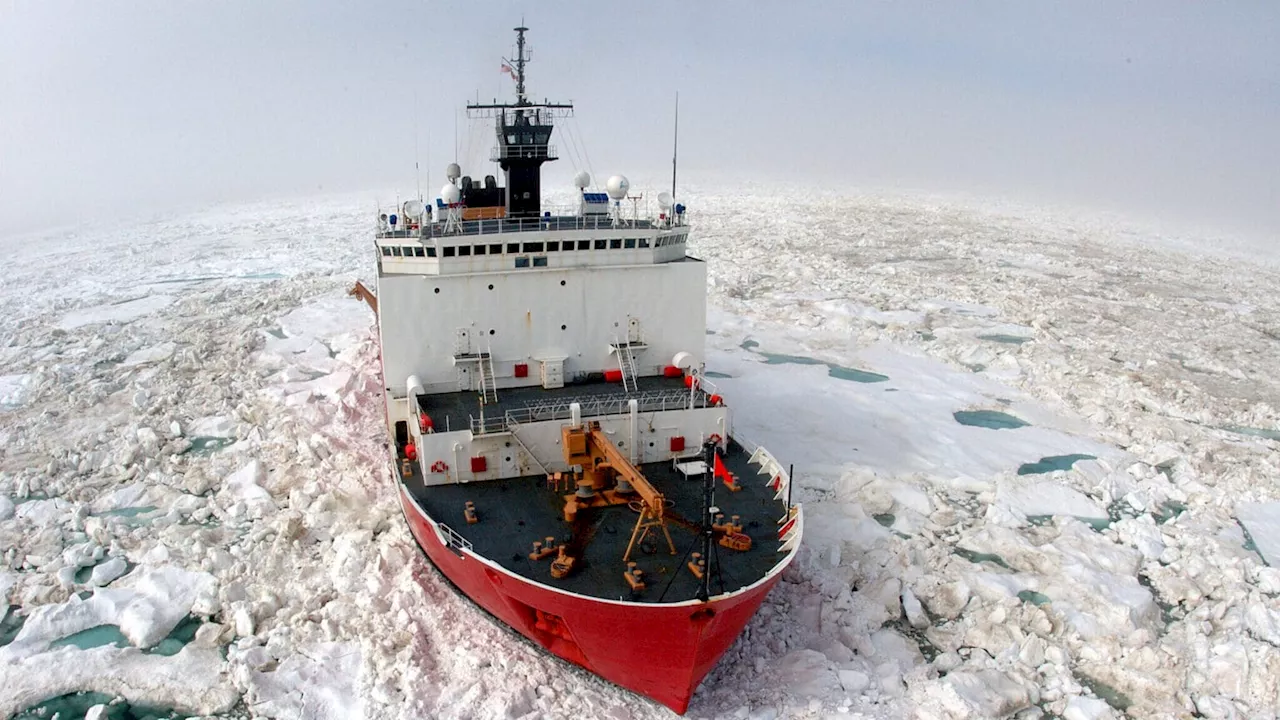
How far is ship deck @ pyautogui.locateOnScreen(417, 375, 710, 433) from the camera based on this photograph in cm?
922

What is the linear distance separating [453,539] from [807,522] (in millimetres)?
4757

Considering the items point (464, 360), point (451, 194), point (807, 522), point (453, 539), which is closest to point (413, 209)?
point (451, 194)

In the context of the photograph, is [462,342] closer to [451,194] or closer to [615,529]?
[451,194]

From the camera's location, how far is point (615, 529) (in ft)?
26.2

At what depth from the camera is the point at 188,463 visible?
1152 cm

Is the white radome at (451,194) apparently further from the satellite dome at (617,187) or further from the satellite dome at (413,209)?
the satellite dome at (617,187)

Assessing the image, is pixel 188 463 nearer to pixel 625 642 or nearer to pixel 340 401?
pixel 340 401

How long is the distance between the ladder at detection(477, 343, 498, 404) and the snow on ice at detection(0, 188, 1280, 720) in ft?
6.68

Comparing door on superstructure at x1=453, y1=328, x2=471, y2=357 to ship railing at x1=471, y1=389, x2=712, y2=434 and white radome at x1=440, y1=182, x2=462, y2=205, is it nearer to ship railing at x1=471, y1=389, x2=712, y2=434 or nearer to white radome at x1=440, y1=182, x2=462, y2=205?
ship railing at x1=471, y1=389, x2=712, y2=434

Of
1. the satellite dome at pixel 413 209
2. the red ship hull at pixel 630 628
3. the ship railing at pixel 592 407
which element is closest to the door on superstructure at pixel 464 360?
the ship railing at pixel 592 407

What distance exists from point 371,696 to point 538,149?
875 centimetres

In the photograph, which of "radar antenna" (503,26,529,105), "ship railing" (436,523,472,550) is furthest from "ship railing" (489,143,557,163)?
"ship railing" (436,523,472,550)

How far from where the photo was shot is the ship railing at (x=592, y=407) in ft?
29.7

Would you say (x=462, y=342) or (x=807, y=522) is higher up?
(x=462, y=342)
